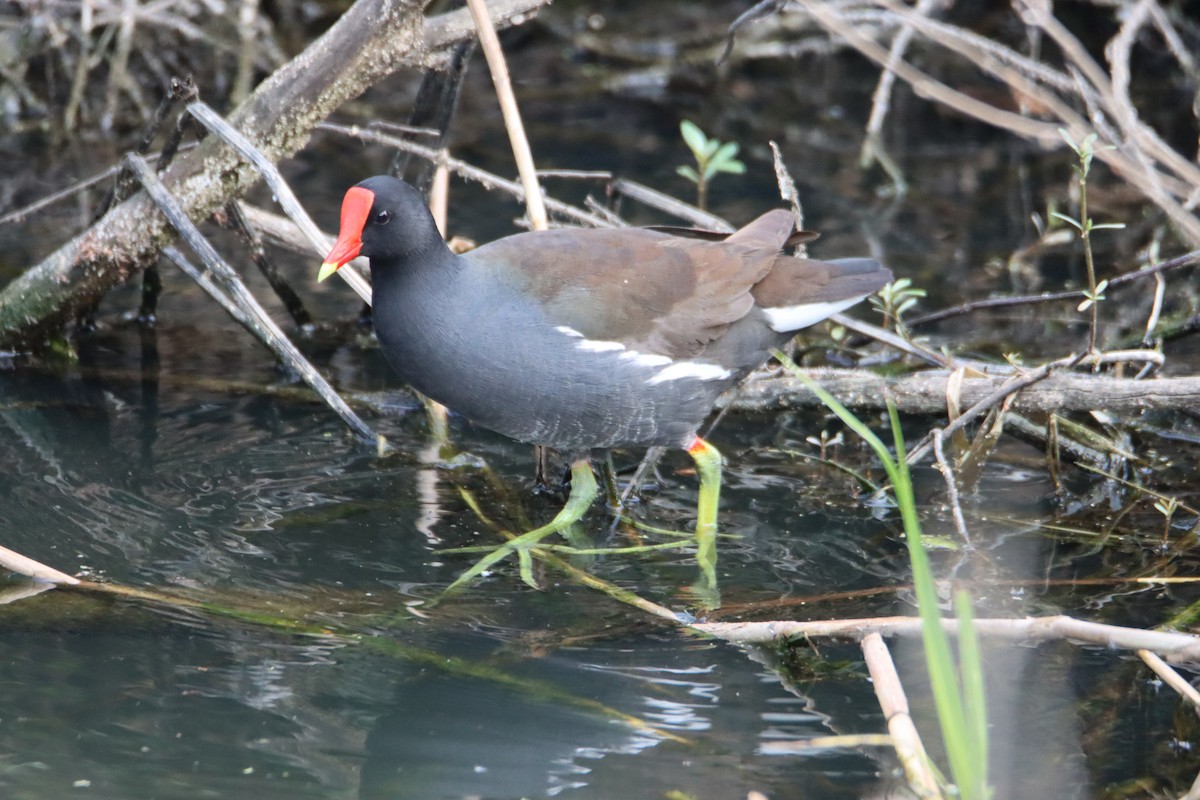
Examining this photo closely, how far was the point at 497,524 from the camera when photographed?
10.9 ft

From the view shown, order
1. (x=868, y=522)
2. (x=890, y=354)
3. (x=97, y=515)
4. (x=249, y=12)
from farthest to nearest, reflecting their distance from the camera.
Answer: (x=249, y=12) < (x=890, y=354) < (x=868, y=522) < (x=97, y=515)

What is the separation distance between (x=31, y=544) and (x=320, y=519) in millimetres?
666

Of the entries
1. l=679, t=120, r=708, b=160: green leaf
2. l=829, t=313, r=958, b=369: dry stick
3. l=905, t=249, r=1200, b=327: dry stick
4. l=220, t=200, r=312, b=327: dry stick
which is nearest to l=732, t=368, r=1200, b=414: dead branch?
l=829, t=313, r=958, b=369: dry stick

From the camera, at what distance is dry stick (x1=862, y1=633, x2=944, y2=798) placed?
1996 millimetres

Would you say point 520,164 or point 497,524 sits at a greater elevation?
point 520,164

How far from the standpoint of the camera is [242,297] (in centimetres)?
354

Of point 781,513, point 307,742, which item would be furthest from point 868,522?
point 307,742

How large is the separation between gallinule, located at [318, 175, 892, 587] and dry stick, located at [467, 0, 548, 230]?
0.25 metres

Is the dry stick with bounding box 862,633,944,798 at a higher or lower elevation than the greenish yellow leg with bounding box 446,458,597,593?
lower

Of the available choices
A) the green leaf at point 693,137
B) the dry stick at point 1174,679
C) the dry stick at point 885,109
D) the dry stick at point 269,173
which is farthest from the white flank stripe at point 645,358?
the dry stick at point 885,109

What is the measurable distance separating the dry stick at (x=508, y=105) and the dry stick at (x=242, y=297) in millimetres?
709

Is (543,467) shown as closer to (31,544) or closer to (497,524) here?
(497,524)

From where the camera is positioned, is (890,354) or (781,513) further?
(890,354)

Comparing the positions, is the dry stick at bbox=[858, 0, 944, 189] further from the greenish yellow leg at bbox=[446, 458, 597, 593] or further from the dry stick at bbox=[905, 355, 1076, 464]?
the greenish yellow leg at bbox=[446, 458, 597, 593]
